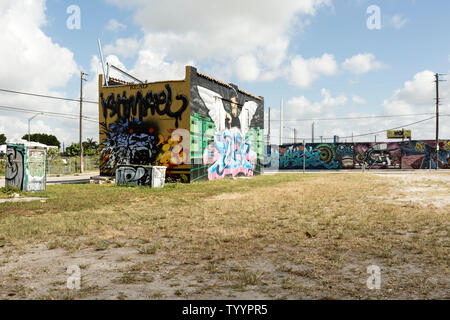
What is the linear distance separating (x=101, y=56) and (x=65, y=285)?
22.5 m

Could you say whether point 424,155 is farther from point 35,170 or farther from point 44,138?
point 44,138

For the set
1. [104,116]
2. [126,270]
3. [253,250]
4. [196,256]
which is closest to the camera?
[126,270]

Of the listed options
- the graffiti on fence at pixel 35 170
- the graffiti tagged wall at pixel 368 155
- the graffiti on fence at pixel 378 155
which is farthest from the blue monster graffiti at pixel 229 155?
the graffiti on fence at pixel 378 155

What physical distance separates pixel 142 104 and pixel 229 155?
764cm

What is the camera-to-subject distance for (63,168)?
117 feet

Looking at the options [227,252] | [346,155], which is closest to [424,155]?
[346,155]

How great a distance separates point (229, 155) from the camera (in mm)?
26078

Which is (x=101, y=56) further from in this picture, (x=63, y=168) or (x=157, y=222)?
(x=157, y=222)

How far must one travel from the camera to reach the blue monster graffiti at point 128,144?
71.9 ft

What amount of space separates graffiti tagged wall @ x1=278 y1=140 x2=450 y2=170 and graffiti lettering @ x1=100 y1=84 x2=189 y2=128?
74.8 ft

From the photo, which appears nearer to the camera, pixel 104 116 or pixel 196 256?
pixel 196 256

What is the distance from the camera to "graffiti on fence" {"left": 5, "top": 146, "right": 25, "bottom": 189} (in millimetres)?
14516
